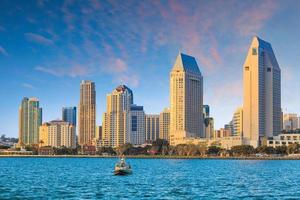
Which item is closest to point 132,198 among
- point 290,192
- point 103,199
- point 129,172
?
point 103,199

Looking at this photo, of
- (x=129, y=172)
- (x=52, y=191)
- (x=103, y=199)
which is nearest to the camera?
(x=103, y=199)

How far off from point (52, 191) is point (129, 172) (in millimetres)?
45902

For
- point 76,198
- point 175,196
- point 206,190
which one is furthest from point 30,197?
point 206,190

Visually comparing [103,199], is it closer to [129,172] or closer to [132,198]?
[132,198]

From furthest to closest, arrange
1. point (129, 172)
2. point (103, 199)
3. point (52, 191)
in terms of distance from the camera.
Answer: point (129, 172), point (52, 191), point (103, 199)

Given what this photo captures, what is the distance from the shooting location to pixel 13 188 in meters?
91.2

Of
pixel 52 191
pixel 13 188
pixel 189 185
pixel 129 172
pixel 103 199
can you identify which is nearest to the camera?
pixel 103 199

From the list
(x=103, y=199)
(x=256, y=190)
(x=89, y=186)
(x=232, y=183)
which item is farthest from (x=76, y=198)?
(x=232, y=183)

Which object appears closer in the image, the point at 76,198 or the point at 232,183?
the point at 76,198

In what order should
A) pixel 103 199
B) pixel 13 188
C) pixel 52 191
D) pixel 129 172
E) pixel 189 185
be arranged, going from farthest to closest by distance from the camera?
1. pixel 129 172
2. pixel 189 185
3. pixel 13 188
4. pixel 52 191
5. pixel 103 199

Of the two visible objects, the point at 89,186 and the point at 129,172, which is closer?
the point at 89,186

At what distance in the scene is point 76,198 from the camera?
7500cm

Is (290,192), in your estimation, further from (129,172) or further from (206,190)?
(129,172)

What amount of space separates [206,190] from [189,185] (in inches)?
396
